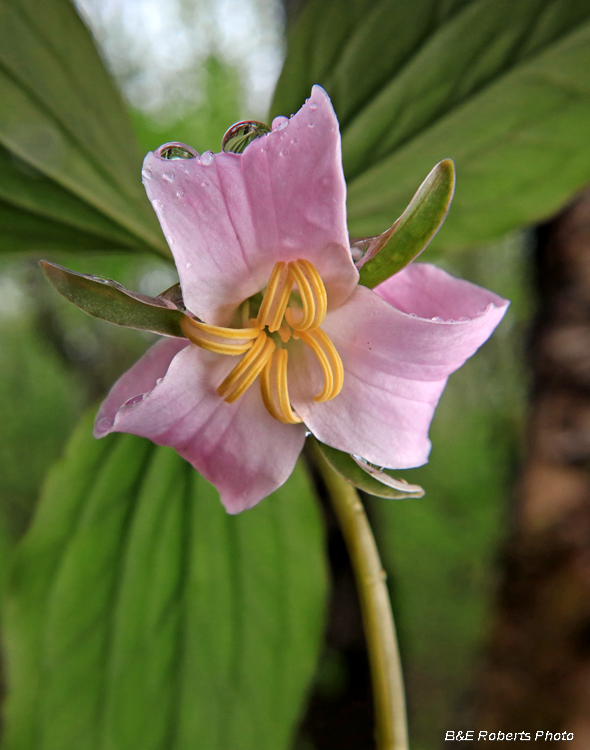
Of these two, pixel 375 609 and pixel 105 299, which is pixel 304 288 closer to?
pixel 105 299

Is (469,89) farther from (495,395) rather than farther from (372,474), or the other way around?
(495,395)

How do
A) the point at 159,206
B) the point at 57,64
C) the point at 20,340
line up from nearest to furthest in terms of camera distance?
the point at 159,206
the point at 57,64
the point at 20,340

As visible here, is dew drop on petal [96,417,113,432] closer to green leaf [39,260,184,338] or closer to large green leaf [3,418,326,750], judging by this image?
green leaf [39,260,184,338]

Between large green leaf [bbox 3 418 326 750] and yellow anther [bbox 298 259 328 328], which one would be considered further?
large green leaf [bbox 3 418 326 750]

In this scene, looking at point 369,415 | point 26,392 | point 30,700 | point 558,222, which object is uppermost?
point 26,392

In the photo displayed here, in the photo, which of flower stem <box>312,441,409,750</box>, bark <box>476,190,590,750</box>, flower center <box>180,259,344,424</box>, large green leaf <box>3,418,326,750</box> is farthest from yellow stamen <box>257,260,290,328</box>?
bark <box>476,190,590,750</box>

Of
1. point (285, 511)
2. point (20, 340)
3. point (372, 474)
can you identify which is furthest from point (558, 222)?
point (20, 340)

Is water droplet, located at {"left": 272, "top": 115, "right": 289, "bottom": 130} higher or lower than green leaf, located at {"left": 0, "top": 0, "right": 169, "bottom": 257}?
lower

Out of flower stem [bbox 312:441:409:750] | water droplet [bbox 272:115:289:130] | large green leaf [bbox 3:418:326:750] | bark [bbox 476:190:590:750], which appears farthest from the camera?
bark [bbox 476:190:590:750]
